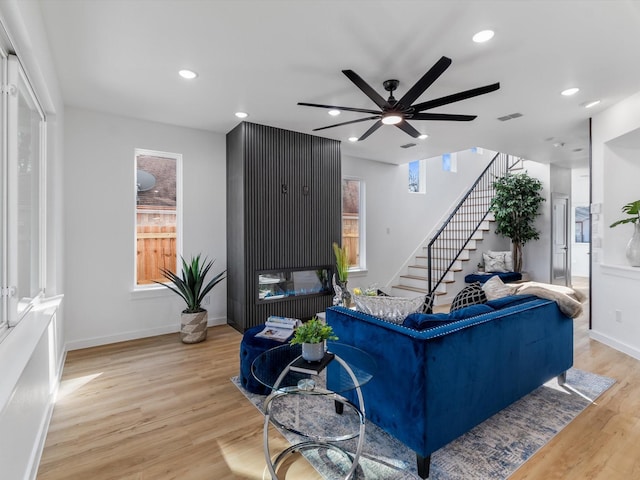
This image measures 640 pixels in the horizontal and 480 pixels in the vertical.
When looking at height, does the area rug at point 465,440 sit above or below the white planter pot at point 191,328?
below

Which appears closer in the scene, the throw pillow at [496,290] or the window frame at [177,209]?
the throw pillow at [496,290]

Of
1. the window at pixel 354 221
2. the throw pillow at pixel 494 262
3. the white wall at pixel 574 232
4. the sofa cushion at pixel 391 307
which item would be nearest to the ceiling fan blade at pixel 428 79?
the sofa cushion at pixel 391 307

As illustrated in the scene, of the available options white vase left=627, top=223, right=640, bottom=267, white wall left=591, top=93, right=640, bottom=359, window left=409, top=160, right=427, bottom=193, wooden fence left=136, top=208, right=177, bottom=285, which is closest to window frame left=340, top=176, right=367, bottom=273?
window left=409, top=160, right=427, bottom=193

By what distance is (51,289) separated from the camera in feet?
9.76

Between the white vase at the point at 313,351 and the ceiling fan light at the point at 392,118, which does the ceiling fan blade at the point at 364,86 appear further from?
the white vase at the point at 313,351

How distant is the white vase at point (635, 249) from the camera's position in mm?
3654

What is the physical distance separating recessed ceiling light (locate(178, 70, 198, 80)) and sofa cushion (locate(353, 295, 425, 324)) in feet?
8.04

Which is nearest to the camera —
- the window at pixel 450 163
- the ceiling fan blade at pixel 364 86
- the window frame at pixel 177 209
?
the ceiling fan blade at pixel 364 86

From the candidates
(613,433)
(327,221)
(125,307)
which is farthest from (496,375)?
(125,307)

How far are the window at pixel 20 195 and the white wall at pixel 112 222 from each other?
0.94 metres

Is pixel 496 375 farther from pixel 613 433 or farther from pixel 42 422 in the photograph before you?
pixel 42 422

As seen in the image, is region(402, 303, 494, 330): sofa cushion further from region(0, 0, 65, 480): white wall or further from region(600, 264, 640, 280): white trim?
region(600, 264, 640, 280): white trim

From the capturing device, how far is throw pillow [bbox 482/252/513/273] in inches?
268

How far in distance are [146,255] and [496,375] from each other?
4.05 m
